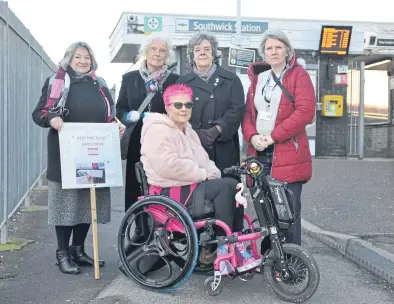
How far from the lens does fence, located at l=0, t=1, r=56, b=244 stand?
5820mm

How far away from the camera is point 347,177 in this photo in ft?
36.9

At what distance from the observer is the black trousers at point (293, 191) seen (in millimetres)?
4355

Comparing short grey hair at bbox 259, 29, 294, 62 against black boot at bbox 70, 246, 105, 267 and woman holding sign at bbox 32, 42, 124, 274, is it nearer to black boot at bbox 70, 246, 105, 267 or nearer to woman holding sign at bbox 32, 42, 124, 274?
woman holding sign at bbox 32, 42, 124, 274

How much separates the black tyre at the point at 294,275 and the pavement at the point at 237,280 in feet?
0.53

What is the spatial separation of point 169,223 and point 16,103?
3523 millimetres

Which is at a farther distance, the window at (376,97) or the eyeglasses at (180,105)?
the window at (376,97)

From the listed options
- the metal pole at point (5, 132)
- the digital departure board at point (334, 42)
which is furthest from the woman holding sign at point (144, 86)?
the digital departure board at point (334, 42)

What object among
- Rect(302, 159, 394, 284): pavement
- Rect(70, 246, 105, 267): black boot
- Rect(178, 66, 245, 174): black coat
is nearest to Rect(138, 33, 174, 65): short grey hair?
Rect(178, 66, 245, 174): black coat

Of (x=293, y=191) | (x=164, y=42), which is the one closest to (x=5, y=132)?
(x=164, y=42)

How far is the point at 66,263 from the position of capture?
15.5 ft

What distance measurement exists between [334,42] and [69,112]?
14312mm

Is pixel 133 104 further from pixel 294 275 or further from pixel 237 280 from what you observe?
pixel 294 275

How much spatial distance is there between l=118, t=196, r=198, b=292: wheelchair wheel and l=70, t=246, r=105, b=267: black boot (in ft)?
2.25

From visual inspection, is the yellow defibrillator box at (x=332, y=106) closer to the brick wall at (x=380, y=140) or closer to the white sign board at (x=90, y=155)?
the brick wall at (x=380, y=140)
